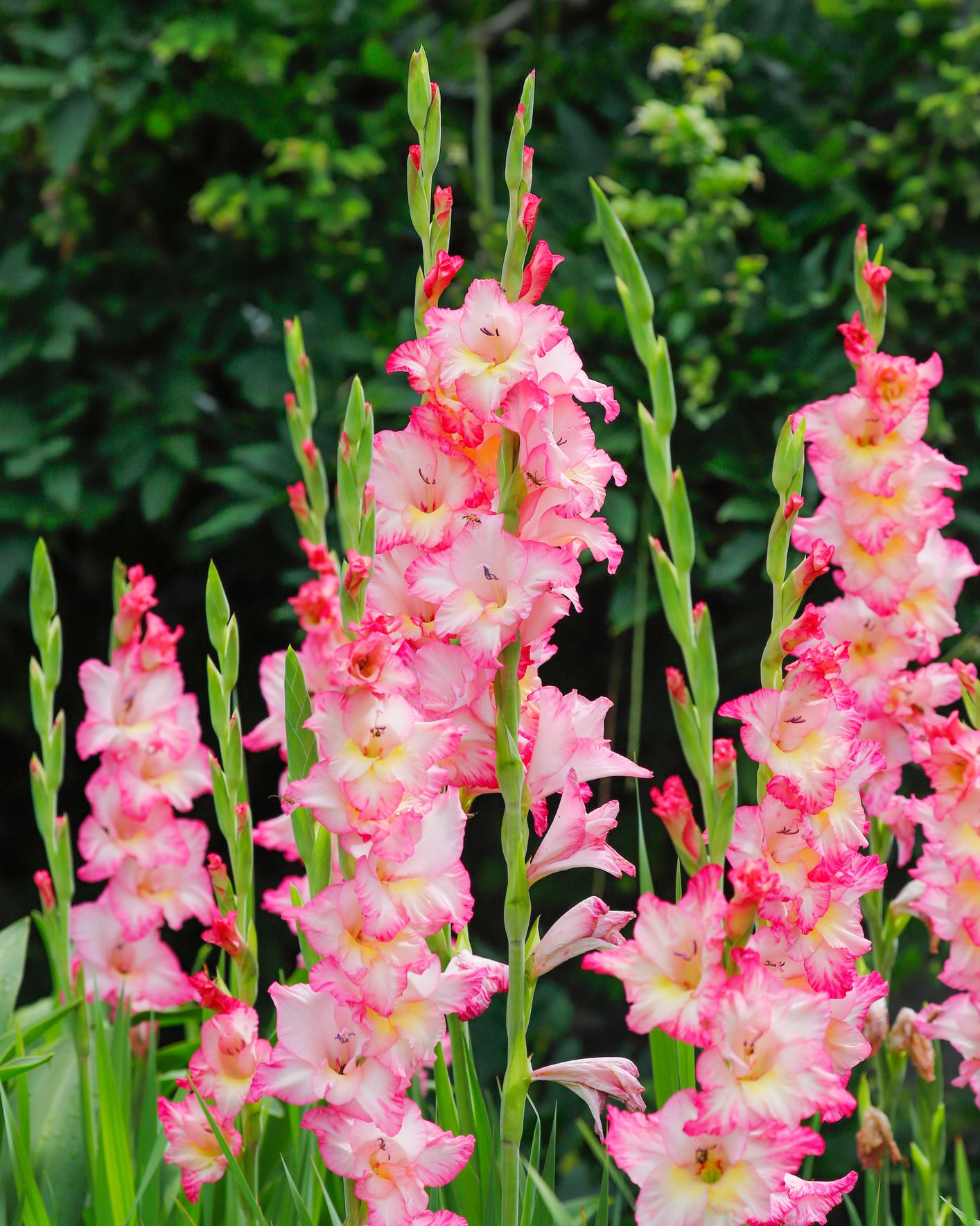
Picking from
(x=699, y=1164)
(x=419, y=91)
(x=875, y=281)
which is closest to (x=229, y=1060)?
(x=699, y=1164)

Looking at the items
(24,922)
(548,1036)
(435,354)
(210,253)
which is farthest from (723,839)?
(210,253)

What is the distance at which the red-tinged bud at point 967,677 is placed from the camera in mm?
1076

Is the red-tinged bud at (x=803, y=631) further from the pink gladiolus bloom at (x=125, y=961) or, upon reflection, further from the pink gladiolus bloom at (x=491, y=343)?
the pink gladiolus bloom at (x=125, y=961)

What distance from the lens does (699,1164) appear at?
0.70 m

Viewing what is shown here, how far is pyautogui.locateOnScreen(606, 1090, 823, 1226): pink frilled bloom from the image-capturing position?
685 millimetres

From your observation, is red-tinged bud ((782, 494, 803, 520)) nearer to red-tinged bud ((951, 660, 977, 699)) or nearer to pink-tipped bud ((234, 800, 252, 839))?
red-tinged bud ((951, 660, 977, 699))

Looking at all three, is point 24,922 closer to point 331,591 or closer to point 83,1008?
point 83,1008

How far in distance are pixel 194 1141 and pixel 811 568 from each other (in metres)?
0.64

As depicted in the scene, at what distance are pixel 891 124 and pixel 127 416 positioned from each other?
5.24 feet

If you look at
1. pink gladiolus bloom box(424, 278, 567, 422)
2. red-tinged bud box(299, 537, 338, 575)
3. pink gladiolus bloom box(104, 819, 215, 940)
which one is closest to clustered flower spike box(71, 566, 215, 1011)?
pink gladiolus bloom box(104, 819, 215, 940)

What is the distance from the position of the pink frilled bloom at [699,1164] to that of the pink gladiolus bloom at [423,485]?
1.25ft

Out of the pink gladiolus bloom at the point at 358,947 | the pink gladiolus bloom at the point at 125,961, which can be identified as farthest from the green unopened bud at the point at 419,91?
the pink gladiolus bloom at the point at 125,961

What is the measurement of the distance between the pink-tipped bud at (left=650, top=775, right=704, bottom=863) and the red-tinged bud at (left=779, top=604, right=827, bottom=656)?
11 centimetres

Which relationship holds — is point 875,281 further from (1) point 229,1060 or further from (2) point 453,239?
(2) point 453,239
